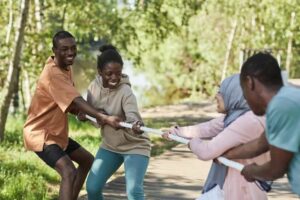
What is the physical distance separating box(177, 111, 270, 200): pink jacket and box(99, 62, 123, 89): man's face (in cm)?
113

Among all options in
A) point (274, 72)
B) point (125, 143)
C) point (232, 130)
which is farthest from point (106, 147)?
point (274, 72)

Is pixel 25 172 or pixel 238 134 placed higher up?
pixel 238 134

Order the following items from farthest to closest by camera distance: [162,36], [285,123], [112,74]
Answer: [162,36], [112,74], [285,123]

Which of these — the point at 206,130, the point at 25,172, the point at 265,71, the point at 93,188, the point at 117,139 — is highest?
the point at 265,71

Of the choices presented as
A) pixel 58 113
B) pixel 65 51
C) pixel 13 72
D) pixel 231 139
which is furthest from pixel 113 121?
pixel 13 72

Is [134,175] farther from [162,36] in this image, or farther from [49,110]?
[162,36]

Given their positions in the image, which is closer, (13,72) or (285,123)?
(285,123)

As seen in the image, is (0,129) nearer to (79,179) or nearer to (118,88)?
(79,179)

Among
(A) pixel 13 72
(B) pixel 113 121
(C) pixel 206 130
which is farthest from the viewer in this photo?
(A) pixel 13 72

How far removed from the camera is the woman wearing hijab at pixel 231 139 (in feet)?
10.9

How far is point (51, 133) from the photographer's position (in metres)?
4.71

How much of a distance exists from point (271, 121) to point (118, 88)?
7.06 feet

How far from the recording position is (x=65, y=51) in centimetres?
465

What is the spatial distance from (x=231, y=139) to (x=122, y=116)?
59.4 inches
